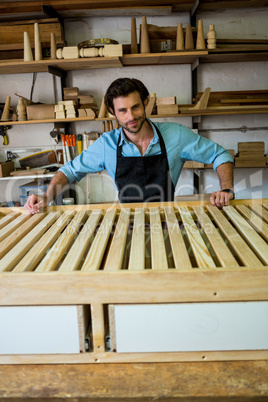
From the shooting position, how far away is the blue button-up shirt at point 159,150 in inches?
98.4

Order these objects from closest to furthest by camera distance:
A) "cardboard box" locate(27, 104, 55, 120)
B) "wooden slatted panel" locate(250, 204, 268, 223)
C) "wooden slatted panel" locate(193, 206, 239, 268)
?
→ "wooden slatted panel" locate(193, 206, 239, 268)
"wooden slatted panel" locate(250, 204, 268, 223)
"cardboard box" locate(27, 104, 55, 120)

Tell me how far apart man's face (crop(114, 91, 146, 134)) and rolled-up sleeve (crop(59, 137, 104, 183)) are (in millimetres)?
303

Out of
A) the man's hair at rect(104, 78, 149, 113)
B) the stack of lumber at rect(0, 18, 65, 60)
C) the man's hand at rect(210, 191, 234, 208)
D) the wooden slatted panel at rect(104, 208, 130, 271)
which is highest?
the stack of lumber at rect(0, 18, 65, 60)

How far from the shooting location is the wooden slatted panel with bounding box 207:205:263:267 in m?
1.09

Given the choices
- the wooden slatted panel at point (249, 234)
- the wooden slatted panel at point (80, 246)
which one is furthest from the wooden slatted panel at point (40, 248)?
the wooden slatted panel at point (249, 234)

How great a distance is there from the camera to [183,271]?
1.01 meters

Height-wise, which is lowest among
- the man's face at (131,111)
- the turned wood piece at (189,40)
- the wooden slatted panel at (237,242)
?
the wooden slatted panel at (237,242)

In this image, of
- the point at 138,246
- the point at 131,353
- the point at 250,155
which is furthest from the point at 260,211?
the point at 250,155

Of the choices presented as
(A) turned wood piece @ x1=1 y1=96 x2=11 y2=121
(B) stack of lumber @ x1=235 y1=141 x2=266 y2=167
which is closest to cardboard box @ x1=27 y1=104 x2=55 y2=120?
(A) turned wood piece @ x1=1 y1=96 x2=11 y2=121

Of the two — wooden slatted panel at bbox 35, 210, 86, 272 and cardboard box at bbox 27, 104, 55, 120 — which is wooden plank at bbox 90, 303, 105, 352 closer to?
wooden slatted panel at bbox 35, 210, 86, 272

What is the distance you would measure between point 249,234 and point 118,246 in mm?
521

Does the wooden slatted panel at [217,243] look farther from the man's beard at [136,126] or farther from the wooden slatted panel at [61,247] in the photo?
the man's beard at [136,126]

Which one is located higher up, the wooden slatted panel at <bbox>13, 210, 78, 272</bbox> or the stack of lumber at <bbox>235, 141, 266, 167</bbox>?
the stack of lumber at <bbox>235, 141, 266, 167</bbox>

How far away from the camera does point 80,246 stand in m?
1.30
